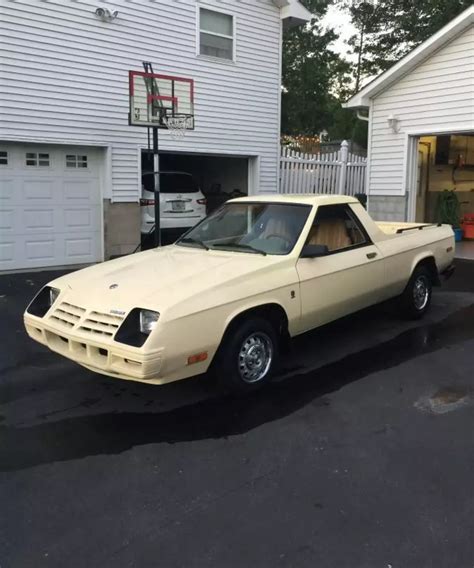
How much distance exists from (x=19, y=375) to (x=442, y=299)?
5.89m

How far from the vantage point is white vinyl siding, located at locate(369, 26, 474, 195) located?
37.9 feet

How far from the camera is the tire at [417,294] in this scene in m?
6.76

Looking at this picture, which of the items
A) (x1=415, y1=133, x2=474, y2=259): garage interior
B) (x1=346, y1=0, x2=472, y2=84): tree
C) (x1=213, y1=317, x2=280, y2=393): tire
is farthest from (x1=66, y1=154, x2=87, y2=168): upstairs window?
(x1=346, y1=0, x2=472, y2=84): tree

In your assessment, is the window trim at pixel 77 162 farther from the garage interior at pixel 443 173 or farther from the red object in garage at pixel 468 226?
the red object in garage at pixel 468 226

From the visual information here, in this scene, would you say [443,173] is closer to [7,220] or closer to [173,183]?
[173,183]

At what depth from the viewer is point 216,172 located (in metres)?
15.4

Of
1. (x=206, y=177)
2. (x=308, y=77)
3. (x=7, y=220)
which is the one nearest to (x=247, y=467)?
(x=7, y=220)

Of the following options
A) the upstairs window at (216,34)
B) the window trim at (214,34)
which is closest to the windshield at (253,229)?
the window trim at (214,34)

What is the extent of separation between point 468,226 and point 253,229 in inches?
460

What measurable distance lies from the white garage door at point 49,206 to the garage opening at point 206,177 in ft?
3.93

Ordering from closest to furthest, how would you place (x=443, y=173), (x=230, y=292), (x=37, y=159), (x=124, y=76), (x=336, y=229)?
(x=230, y=292)
(x=336, y=229)
(x=37, y=159)
(x=124, y=76)
(x=443, y=173)

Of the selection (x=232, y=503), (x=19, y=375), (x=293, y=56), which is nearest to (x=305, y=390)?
(x=232, y=503)

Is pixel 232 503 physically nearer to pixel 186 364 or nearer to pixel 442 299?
pixel 186 364

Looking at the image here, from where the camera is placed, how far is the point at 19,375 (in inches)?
207
